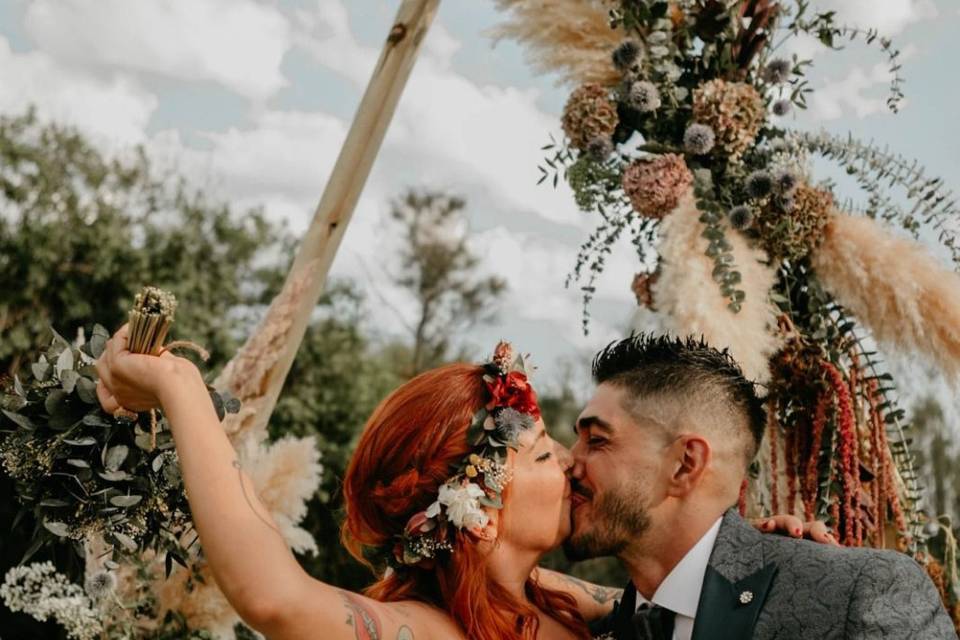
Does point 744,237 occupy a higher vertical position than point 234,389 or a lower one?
higher

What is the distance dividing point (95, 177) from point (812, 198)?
45.6 ft

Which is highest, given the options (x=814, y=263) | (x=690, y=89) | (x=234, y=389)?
(x=690, y=89)

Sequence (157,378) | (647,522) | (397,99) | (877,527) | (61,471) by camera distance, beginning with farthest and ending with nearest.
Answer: (397,99)
(877,527)
(647,522)
(61,471)
(157,378)

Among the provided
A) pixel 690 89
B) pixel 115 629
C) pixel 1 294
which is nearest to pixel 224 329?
pixel 1 294

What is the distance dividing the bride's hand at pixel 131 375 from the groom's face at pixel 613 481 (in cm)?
124

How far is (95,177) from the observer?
15344mm

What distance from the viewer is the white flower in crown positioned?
2.77 meters

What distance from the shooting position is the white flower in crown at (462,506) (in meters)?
2.77

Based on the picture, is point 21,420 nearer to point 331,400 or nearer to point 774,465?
point 774,465

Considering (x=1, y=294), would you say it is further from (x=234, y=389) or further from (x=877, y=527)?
(x=877, y=527)

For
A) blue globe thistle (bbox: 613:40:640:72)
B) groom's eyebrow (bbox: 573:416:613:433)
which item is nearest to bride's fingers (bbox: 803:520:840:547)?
groom's eyebrow (bbox: 573:416:613:433)

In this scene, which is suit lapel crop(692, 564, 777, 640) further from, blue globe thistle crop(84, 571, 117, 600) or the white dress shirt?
blue globe thistle crop(84, 571, 117, 600)

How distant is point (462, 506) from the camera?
2768 mm

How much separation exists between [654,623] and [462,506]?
1.98 ft
